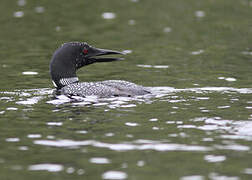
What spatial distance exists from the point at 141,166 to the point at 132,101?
265 cm

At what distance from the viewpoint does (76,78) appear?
9523 mm

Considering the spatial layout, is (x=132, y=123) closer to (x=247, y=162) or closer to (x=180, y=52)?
(x=247, y=162)

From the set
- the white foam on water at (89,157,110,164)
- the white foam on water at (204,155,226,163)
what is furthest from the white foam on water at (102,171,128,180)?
the white foam on water at (204,155,226,163)

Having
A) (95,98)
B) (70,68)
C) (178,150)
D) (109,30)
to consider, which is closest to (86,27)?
(109,30)

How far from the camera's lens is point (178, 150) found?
5.89 metres

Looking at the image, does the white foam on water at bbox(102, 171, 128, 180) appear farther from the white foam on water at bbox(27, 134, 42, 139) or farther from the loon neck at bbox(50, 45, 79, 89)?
the loon neck at bbox(50, 45, 79, 89)

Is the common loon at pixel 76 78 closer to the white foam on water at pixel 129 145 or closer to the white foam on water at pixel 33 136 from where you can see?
the white foam on water at pixel 33 136

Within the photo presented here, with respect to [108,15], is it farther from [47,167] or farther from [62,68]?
[47,167]

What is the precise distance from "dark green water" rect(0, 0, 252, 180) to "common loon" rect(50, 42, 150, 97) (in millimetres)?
255

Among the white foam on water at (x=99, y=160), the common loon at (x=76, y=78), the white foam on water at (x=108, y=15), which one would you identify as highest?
the white foam on water at (x=108, y=15)

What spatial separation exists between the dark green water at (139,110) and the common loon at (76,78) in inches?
10.0

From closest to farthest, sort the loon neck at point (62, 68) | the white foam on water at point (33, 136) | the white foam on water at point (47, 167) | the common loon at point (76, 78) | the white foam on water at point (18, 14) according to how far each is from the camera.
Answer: the white foam on water at point (47, 167) → the white foam on water at point (33, 136) → the common loon at point (76, 78) → the loon neck at point (62, 68) → the white foam on water at point (18, 14)

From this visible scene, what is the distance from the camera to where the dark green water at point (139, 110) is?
5539 millimetres

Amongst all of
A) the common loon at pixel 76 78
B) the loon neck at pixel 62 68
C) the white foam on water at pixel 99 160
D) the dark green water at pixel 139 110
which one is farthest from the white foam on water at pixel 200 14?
the white foam on water at pixel 99 160
